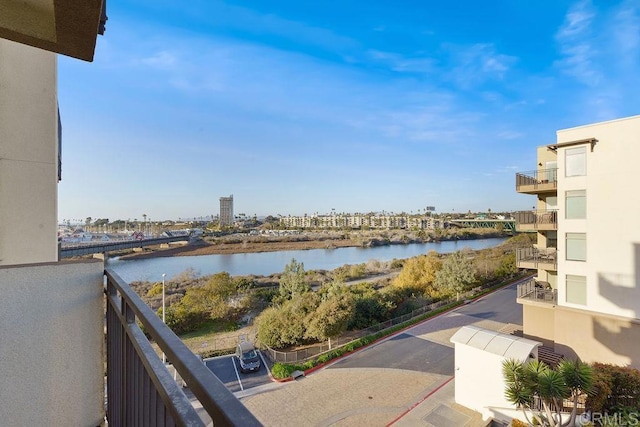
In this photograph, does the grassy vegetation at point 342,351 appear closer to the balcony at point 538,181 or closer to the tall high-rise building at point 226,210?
the balcony at point 538,181

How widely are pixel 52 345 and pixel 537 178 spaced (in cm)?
1022

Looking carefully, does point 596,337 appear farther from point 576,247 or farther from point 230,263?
point 230,263

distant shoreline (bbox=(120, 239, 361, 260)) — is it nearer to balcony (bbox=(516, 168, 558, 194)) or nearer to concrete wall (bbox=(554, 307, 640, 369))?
balcony (bbox=(516, 168, 558, 194))

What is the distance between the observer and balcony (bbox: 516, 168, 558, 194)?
8144mm

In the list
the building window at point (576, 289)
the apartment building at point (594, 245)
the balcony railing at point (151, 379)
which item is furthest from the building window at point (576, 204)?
the balcony railing at point (151, 379)

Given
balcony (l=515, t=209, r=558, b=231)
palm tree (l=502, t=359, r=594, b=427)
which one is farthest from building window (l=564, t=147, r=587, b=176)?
palm tree (l=502, t=359, r=594, b=427)

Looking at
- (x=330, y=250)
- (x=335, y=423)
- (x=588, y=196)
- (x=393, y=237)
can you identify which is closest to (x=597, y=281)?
(x=588, y=196)

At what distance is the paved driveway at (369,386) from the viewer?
6195 mm

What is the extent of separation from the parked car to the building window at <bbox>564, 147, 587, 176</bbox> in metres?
9.23

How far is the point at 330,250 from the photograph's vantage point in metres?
41.1

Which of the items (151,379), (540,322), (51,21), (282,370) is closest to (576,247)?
(540,322)

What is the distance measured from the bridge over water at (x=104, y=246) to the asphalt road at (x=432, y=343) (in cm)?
765

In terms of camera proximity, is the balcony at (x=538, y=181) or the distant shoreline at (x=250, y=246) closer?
the balcony at (x=538, y=181)

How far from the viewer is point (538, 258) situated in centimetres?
855
